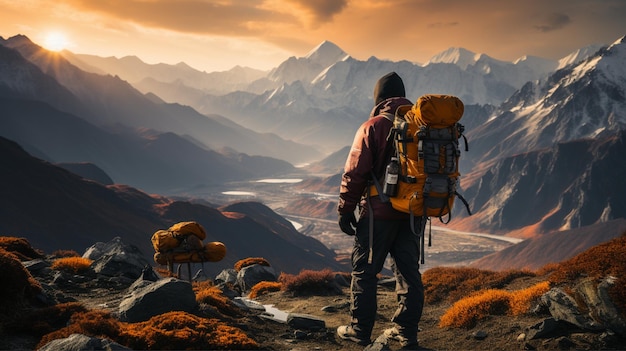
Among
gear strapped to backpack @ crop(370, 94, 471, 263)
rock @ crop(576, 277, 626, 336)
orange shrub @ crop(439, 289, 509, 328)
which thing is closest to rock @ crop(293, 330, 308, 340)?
orange shrub @ crop(439, 289, 509, 328)

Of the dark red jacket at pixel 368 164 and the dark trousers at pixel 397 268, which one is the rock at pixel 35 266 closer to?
the dark trousers at pixel 397 268

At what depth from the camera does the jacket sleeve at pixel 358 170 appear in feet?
25.9

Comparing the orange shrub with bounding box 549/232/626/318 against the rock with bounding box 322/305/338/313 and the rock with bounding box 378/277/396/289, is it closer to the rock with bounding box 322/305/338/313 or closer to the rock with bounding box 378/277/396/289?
the rock with bounding box 322/305/338/313

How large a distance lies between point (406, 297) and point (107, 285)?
9.28 metres

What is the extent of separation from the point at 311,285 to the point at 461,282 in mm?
5114

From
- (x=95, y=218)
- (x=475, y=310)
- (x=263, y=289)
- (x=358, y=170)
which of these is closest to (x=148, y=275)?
(x=263, y=289)

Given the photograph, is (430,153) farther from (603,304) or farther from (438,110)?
(603,304)

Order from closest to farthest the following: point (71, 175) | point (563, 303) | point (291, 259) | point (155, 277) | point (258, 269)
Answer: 1. point (563, 303)
2. point (155, 277)
3. point (258, 269)
4. point (71, 175)
5. point (291, 259)

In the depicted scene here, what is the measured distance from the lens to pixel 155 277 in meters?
13.4

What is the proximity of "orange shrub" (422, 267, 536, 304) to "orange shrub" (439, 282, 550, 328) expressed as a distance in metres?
3.01

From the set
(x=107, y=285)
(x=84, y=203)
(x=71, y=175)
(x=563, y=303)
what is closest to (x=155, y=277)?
(x=107, y=285)

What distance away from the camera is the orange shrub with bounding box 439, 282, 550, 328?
1012 cm

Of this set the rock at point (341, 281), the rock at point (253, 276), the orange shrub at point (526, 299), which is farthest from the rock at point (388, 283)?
the orange shrub at point (526, 299)

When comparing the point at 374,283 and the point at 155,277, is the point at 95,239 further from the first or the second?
A: the point at 374,283
